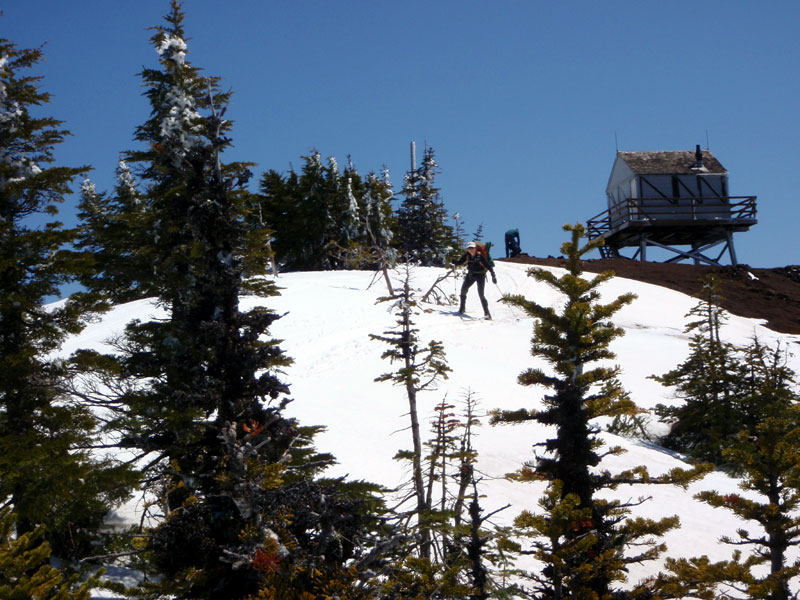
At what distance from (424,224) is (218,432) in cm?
3995

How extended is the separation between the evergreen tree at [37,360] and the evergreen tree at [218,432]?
750 millimetres

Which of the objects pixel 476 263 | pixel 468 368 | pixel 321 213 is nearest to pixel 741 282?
pixel 476 263

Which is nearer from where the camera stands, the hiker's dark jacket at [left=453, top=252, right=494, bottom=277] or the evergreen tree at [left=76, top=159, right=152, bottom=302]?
the evergreen tree at [left=76, top=159, right=152, bottom=302]

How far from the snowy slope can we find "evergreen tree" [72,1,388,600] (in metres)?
1.05

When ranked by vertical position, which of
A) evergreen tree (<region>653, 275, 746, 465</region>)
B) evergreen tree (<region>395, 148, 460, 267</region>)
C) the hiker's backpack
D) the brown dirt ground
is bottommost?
evergreen tree (<region>653, 275, 746, 465</region>)

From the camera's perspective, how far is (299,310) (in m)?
23.4

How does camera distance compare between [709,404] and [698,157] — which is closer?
[709,404]

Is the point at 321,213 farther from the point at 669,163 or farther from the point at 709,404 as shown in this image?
the point at 709,404

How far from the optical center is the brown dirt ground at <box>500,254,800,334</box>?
2714 centimetres

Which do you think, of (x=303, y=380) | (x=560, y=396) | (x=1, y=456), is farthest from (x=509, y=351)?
(x=1, y=456)

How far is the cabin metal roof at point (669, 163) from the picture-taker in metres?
40.7

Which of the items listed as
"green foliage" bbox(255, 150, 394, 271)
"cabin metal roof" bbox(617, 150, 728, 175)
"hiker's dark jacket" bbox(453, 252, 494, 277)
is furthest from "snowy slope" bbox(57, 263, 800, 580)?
"cabin metal roof" bbox(617, 150, 728, 175)

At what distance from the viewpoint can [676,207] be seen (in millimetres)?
39844

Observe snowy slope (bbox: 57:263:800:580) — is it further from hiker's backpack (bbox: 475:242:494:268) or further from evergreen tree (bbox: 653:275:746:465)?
hiker's backpack (bbox: 475:242:494:268)
